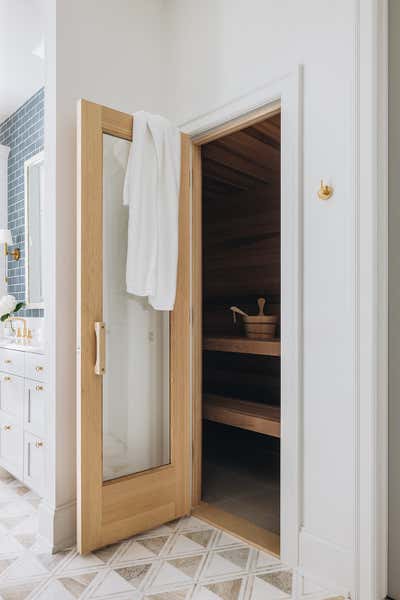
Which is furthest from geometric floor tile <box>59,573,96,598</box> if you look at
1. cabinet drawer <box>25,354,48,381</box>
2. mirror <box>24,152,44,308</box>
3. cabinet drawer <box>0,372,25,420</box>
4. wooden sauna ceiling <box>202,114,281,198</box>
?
wooden sauna ceiling <box>202,114,281,198</box>

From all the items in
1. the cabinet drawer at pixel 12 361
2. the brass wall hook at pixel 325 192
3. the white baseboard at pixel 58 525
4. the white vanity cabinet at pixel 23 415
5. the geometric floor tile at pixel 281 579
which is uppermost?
the brass wall hook at pixel 325 192

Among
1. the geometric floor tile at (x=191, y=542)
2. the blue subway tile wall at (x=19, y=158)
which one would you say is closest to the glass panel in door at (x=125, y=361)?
the geometric floor tile at (x=191, y=542)

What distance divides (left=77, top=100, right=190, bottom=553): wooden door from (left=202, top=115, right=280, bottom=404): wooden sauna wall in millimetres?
1091

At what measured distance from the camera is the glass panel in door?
2.28 metres

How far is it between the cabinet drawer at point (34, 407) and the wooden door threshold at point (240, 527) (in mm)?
1005

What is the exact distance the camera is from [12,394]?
302cm

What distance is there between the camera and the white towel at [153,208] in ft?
7.43

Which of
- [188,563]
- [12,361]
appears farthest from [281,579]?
[12,361]

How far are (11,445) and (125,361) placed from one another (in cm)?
120

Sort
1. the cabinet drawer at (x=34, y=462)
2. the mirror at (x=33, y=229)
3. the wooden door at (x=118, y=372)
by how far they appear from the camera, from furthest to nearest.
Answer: the mirror at (x=33, y=229)
the cabinet drawer at (x=34, y=462)
the wooden door at (x=118, y=372)

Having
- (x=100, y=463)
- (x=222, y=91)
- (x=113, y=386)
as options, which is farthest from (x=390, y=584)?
(x=222, y=91)

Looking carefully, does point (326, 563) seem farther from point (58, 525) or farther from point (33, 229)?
point (33, 229)

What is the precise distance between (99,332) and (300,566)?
4.41ft

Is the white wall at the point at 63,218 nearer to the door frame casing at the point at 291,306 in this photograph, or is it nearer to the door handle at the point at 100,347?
the door handle at the point at 100,347
